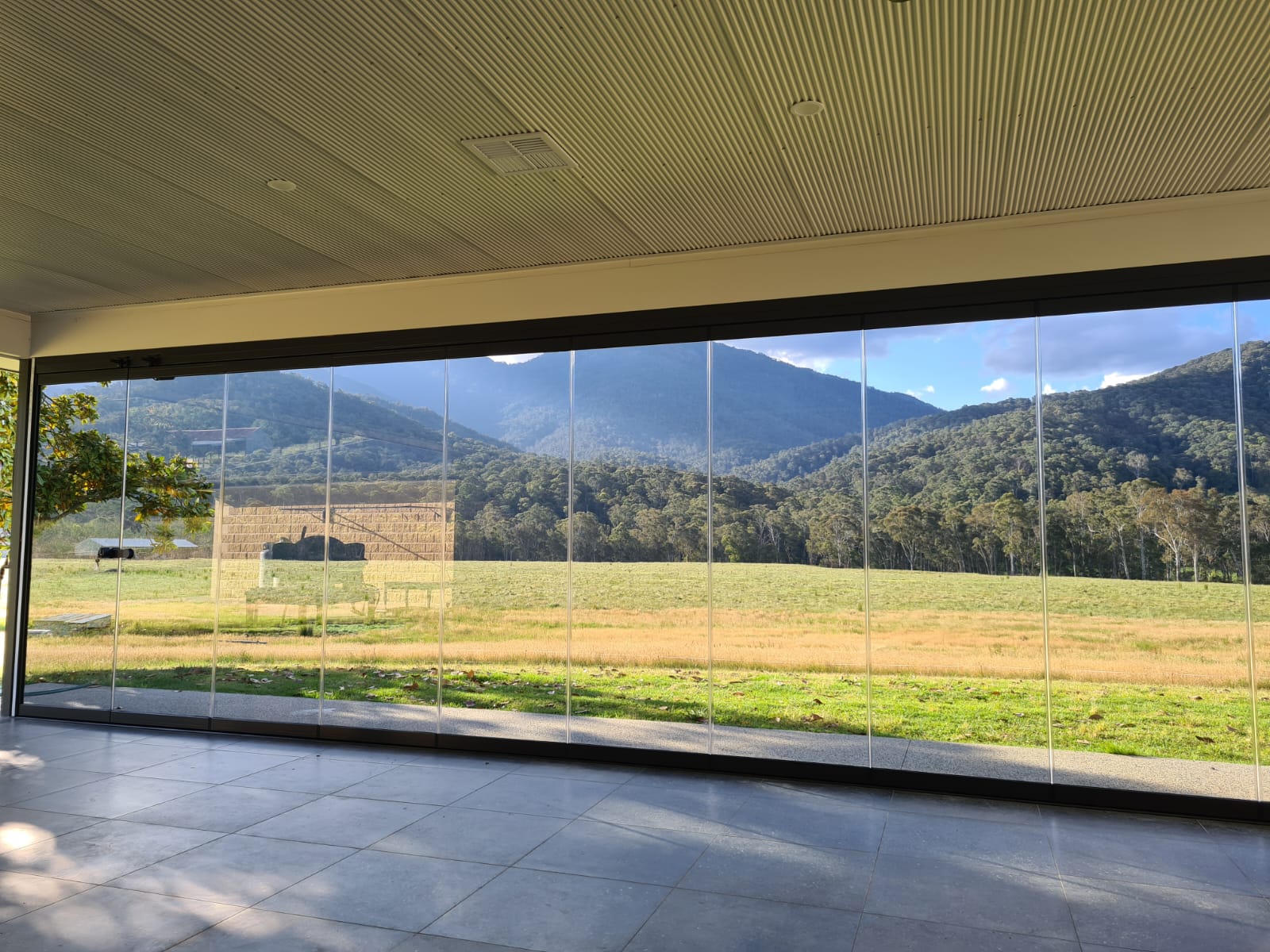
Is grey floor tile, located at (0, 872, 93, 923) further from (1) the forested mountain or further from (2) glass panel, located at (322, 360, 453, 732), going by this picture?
(1) the forested mountain

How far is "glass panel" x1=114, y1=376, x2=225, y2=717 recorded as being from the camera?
7.70 metres

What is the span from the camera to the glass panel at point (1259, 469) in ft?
19.7

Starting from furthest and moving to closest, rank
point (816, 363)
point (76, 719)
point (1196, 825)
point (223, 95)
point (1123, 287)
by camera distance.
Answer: point (816, 363) < point (76, 719) < point (1123, 287) < point (1196, 825) < point (223, 95)

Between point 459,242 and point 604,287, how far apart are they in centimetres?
109

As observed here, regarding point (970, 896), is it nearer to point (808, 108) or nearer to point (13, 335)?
point (808, 108)

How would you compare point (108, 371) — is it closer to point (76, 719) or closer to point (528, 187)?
point (76, 719)

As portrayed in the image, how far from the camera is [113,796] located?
5367 mm

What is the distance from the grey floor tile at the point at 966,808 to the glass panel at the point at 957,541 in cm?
217

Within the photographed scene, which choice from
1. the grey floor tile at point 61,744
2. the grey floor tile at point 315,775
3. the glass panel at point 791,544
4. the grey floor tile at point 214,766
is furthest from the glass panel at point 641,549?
the grey floor tile at point 61,744

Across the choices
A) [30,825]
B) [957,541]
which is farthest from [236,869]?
[957,541]

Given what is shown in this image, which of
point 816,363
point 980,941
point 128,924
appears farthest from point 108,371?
point 980,941

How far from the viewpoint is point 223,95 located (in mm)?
3875

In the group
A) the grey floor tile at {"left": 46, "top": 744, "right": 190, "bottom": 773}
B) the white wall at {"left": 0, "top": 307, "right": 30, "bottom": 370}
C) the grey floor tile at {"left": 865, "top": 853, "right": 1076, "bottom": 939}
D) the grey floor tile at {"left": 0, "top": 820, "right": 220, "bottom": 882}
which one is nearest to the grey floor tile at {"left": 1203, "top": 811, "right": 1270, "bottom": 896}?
the grey floor tile at {"left": 0, "top": 820, "right": 220, "bottom": 882}

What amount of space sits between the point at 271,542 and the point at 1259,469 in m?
8.11
